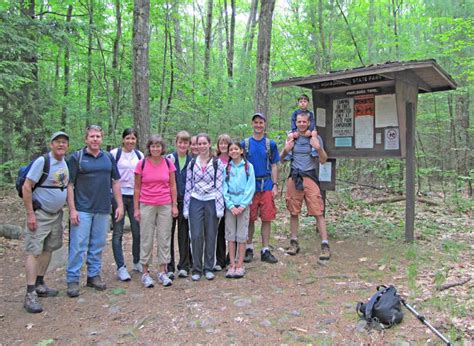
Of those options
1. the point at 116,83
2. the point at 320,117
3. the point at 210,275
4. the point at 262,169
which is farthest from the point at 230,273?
the point at 116,83

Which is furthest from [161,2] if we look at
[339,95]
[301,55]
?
[339,95]

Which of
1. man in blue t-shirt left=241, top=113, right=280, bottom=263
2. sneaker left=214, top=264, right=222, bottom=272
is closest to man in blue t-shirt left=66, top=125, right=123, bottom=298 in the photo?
sneaker left=214, top=264, right=222, bottom=272

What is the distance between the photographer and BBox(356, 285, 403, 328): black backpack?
3756mm

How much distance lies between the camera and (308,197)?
620 centimetres

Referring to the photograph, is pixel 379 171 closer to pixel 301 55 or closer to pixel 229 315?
pixel 301 55

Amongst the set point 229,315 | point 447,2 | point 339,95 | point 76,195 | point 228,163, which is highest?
point 447,2

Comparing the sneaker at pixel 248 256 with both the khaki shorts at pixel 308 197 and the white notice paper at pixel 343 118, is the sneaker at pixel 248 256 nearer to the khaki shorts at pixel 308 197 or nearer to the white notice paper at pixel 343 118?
the khaki shorts at pixel 308 197

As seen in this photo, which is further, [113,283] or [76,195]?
[113,283]

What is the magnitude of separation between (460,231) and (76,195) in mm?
7081

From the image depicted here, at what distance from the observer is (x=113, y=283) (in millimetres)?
5312

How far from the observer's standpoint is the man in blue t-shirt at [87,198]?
4.74m

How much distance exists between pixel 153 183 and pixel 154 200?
223mm

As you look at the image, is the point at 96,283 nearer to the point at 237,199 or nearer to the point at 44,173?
the point at 44,173

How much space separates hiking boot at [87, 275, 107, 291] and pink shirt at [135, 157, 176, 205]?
1199 mm
